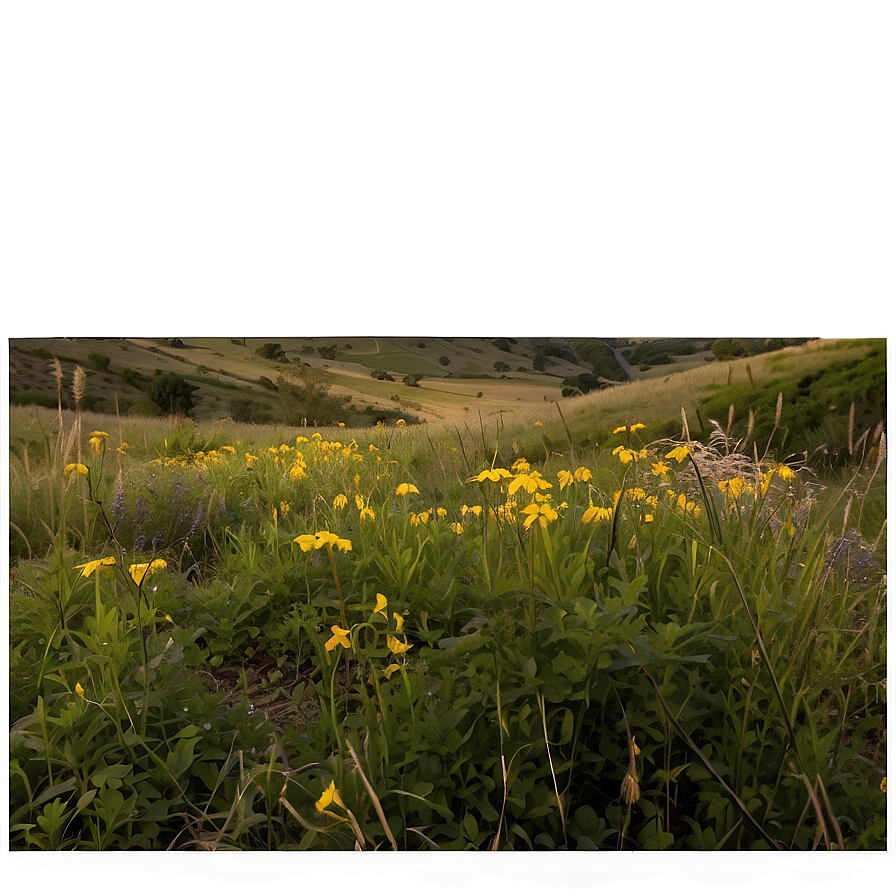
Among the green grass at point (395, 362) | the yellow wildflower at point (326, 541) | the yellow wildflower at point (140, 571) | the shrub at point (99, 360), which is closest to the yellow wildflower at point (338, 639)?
the yellow wildflower at point (326, 541)

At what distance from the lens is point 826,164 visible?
1443mm

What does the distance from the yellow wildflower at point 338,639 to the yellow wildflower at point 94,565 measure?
55 centimetres

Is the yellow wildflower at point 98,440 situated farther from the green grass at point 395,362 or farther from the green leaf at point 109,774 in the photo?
the green leaf at point 109,774

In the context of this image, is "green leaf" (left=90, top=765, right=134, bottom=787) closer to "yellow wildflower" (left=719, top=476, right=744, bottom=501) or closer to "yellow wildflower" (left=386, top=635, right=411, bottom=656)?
"yellow wildflower" (left=386, top=635, right=411, bottom=656)

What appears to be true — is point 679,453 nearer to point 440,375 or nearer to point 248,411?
point 440,375

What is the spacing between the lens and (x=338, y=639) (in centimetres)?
147

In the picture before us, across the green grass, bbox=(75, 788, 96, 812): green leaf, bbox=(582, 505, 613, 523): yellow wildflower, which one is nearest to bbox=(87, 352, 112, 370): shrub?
the green grass

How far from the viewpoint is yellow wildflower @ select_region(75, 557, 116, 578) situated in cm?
152

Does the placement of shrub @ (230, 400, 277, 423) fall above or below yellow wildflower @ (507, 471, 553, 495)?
above

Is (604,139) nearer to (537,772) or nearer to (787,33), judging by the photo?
(787,33)

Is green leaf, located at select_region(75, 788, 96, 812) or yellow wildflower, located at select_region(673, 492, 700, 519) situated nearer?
green leaf, located at select_region(75, 788, 96, 812)

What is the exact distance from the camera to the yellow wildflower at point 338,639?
1.46 m

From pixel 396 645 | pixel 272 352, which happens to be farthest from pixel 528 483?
pixel 272 352

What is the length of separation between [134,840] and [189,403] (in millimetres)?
959
